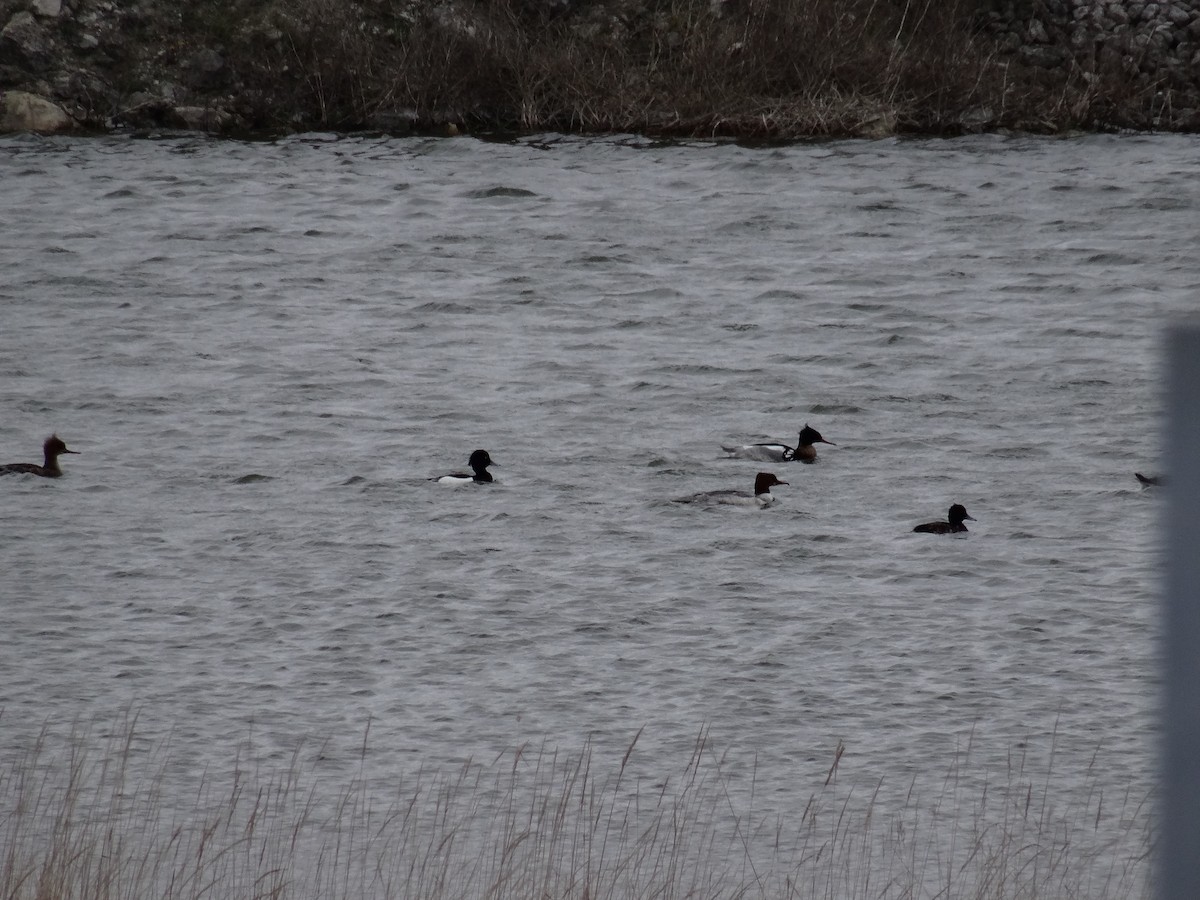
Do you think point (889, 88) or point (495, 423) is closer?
point (495, 423)

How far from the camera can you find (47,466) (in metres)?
14.5

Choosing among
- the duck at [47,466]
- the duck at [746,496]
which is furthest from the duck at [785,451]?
the duck at [47,466]

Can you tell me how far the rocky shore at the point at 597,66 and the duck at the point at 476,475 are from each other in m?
12.8

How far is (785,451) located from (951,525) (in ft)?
7.73

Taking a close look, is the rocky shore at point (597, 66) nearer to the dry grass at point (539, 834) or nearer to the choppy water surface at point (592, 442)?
the choppy water surface at point (592, 442)

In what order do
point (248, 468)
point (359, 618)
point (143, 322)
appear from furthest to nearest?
1. point (143, 322)
2. point (248, 468)
3. point (359, 618)

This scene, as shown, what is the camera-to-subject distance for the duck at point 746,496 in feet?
45.8

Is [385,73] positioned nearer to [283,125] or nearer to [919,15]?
[283,125]

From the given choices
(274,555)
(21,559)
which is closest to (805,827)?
(274,555)

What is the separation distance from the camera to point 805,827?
25.2 ft

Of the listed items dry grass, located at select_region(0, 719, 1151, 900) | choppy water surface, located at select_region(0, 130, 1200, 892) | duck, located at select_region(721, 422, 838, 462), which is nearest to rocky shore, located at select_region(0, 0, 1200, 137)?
choppy water surface, located at select_region(0, 130, 1200, 892)

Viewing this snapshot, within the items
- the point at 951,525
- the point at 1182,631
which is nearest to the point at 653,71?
the point at 951,525

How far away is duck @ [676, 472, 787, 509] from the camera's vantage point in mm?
13953

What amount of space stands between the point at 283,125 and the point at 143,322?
27.1 feet
